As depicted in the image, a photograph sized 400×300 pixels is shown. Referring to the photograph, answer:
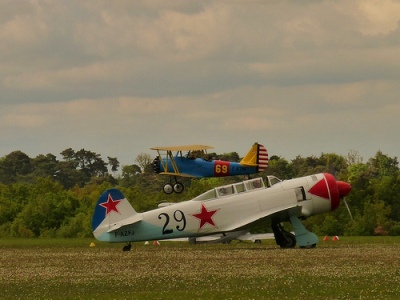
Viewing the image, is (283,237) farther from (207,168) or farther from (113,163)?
(113,163)

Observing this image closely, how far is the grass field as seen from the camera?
2167cm

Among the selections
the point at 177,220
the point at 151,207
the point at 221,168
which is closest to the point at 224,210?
the point at 177,220

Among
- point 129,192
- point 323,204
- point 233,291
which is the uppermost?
point 129,192

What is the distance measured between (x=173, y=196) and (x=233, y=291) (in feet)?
174

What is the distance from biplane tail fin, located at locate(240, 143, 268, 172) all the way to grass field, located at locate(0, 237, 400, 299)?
51.3 ft

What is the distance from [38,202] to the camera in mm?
77000

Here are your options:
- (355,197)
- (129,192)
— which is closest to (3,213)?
(129,192)

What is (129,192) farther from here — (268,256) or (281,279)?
(281,279)

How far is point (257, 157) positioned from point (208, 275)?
24.9m

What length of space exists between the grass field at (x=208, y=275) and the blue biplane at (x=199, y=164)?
1561 centimetres

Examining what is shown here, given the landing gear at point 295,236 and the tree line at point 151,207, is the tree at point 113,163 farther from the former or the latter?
the landing gear at point 295,236

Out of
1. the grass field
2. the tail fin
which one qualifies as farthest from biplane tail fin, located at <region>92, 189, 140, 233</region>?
the grass field

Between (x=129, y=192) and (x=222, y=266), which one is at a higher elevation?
(x=129, y=192)

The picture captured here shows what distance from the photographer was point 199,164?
5062 cm
